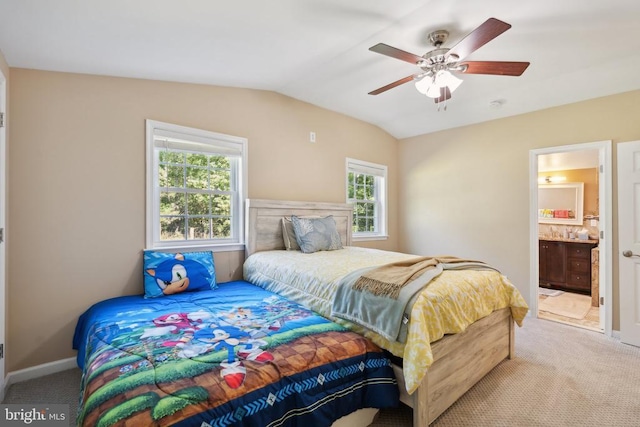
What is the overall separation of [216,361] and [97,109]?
2.41 metres

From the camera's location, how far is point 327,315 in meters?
2.04

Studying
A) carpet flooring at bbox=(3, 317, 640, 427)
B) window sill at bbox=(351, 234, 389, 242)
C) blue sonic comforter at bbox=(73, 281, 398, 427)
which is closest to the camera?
blue sonic comforter at bbox=(73, 281, 398, 427)

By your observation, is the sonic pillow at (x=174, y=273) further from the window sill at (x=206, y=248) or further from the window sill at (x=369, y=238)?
the window sill at (x=369, y=238)

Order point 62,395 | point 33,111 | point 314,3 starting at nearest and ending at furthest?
point 314,3
point 62,395
point 33,111

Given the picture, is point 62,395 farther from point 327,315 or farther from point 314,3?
point 314,3

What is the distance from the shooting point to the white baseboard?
87.1 inches

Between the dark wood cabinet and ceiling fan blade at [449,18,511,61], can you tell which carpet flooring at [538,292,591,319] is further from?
ceiling fan blade at [449,18,511,61]

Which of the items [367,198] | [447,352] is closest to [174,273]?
[447,352]

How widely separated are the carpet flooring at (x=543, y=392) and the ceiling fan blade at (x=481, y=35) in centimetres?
233

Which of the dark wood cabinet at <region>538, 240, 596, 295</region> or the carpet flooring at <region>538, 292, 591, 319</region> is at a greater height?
the dark wood cabinet at <region>538, 240, 596, 295</region>

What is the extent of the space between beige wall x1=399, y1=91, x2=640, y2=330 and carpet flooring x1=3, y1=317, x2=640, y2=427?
2.90 feet

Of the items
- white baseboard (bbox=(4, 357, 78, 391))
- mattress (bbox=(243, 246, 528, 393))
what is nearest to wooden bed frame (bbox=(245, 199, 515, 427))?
mattress (bbox=(243, 246, 528, 393))

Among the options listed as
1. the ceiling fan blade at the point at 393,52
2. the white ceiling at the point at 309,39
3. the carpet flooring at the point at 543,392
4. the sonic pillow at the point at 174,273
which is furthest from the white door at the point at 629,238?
the sonic pillow at the point at 174,273

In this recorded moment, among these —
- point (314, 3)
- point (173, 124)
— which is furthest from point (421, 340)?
point (173, 124)
